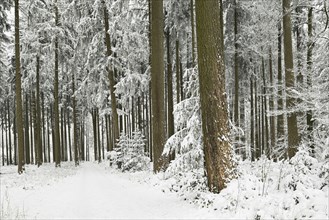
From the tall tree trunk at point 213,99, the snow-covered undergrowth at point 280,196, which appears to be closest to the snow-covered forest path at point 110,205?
the snow-covered undergrowth at point 280,196

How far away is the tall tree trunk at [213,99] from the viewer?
6664 mm

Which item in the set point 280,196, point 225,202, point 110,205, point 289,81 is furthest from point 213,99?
point 289,81

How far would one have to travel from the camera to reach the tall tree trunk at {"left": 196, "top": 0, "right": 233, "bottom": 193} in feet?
21.9

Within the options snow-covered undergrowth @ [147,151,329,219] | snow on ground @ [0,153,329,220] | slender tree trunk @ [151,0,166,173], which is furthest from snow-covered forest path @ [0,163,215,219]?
slender tree trunk @ [151,0,166,173]

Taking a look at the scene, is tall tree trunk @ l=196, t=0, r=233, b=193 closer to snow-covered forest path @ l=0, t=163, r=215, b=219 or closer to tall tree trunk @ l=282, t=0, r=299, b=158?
snow-covered forest path @ l=0, t=163, r=215, b=219

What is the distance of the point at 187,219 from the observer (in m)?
6.02

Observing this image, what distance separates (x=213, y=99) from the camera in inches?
267

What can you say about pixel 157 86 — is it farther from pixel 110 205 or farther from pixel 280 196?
pixel 280 196

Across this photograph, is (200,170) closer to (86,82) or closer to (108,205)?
(108,205)

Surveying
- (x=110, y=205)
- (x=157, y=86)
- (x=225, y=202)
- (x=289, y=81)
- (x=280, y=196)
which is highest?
(x=289, y=81)

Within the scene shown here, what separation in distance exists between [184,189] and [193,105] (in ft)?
7.72

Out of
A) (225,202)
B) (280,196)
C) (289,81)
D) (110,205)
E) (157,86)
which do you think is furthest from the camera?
(289,81)

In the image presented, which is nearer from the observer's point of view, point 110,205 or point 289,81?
point 110,205

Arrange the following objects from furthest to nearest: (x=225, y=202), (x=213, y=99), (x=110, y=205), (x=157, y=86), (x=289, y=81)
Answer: (x=289, y=81) → (x=157, y=86) → (x=110, y=205) → (x=213, y=99) → (x=225, y=202)
